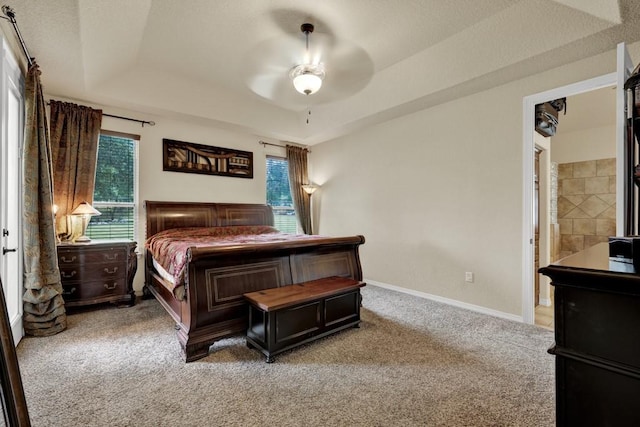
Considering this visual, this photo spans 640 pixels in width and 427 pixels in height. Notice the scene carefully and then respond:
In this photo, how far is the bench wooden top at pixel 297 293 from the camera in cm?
222

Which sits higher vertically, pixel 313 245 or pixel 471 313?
pixel 313 245

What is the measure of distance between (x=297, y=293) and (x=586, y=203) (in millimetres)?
5339

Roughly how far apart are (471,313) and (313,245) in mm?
2004

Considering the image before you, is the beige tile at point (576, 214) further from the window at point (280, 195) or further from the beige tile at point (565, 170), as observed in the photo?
the window at point (280, 195)

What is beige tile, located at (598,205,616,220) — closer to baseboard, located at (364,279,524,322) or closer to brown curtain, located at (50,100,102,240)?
baseboard, located at (364,279,524,322)

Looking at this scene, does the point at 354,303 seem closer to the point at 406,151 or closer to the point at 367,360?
the point at 367,360

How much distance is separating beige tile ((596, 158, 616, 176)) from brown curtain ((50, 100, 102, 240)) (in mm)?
7462

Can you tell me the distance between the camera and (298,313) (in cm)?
236

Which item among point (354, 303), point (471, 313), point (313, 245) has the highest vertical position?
point (313, 245)

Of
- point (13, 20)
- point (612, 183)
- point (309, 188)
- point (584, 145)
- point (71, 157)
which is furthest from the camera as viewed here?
point (309, 188)

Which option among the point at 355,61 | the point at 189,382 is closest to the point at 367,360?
the point at 189,382

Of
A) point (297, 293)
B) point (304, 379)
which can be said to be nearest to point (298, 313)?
point (297, 293)

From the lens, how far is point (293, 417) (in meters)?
1.61

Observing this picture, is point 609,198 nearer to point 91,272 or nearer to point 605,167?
point 605,167
